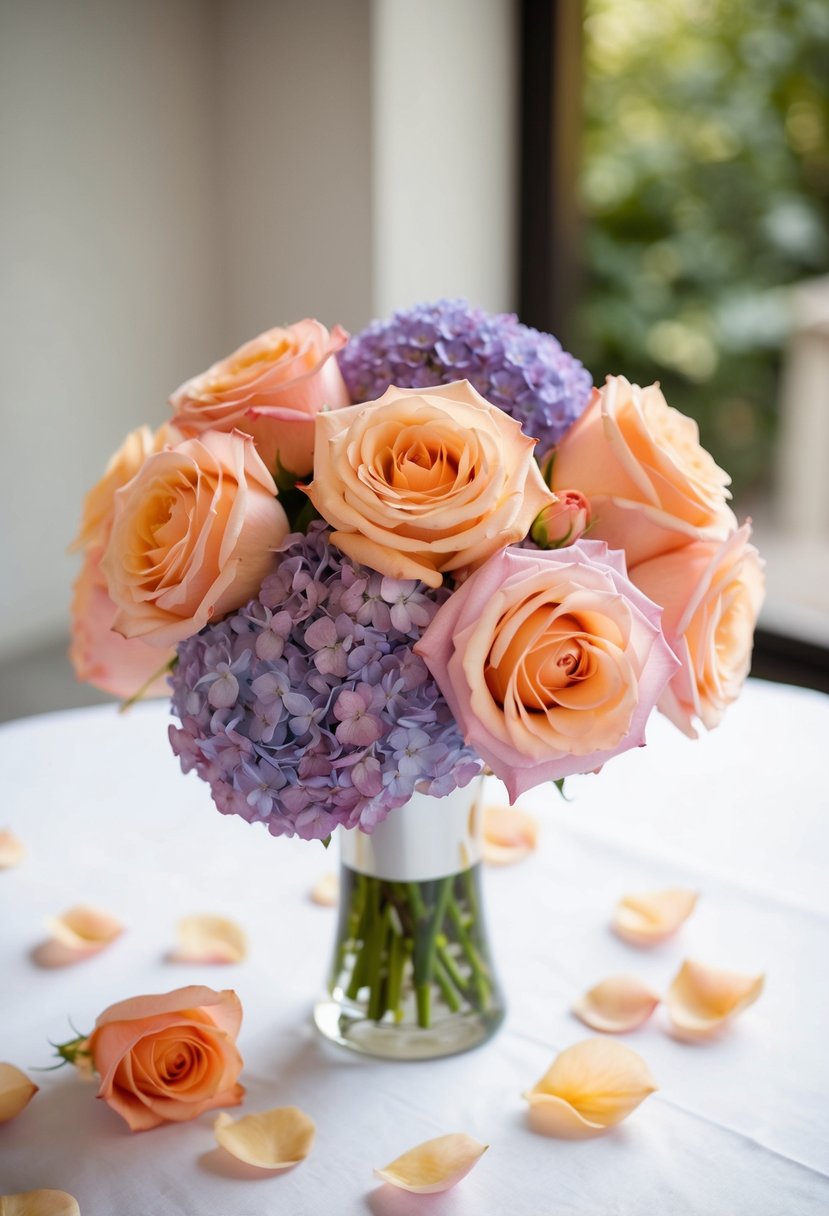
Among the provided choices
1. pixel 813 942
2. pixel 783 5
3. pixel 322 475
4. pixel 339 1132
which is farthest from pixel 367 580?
pixel 783 5

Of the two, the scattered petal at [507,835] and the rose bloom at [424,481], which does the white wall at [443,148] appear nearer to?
the scattered petal at [507,835]

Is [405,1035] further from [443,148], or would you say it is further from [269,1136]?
[443,148]

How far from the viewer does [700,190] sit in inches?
150

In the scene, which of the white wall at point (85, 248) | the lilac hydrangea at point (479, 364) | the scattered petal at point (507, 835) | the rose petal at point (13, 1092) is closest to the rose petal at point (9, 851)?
the rose petal at point (13, 1092)

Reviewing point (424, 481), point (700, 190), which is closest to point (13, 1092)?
point (424, 481)

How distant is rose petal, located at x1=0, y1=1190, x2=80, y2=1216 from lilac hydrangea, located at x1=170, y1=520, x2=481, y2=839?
0.72 feet

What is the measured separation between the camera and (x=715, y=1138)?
701 millimetres

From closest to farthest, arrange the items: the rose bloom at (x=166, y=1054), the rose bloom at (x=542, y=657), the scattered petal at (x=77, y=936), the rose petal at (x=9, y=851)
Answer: the rose bloom at (x=542, y=657) → the rose bloom at (x=166, y=1054) → the scattered petal at (x=77, y=936) → the rose petal at (x=9, y=851)

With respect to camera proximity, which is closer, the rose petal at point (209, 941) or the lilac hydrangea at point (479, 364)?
the lilac hydrangea at point (479, 364)

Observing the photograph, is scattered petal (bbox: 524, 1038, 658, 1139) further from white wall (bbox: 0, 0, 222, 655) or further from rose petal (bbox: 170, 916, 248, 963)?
white wall (bbox: 0, 0, 222, 655)

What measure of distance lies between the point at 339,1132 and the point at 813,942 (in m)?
0.38

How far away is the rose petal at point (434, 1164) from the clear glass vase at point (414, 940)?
11 centimetres

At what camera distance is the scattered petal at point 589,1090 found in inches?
27.6

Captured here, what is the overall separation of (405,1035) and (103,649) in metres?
0.32
